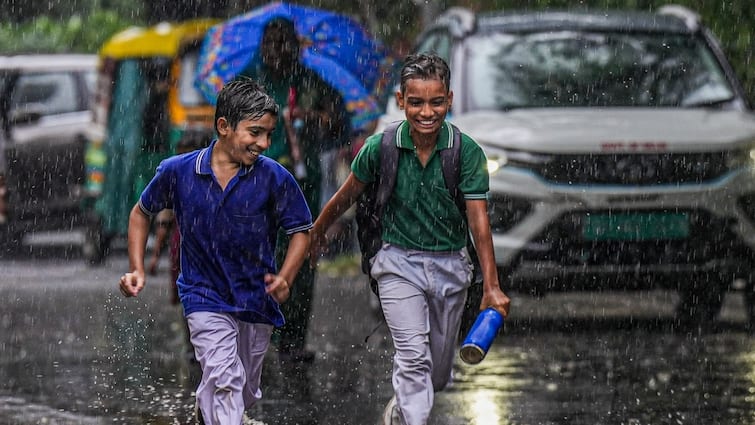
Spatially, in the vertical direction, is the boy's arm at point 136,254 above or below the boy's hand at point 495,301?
above

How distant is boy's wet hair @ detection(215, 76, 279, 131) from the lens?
617cm

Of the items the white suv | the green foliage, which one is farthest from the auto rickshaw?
the green foliage

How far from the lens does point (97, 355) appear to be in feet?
32.0

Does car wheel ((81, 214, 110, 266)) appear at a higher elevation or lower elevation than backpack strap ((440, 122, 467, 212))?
lower

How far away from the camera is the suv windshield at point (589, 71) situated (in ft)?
35.7

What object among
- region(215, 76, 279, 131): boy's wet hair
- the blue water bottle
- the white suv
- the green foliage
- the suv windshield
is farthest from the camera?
the green foliage

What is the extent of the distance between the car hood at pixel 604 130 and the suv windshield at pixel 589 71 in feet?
0.68

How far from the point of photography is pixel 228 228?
20.6 ft

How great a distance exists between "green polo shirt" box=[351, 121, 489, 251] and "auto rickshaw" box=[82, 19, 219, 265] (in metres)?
8.82

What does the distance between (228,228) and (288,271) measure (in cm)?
29

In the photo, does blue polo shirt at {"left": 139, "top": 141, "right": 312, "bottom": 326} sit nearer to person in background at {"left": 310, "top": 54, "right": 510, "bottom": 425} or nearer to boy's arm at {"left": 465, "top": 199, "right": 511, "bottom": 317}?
person in background at {"left": 310, "top": 54, "right": 510, "bottom": 425}

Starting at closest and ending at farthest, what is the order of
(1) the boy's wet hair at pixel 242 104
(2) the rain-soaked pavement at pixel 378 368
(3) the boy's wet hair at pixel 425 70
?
(1) the boy's wet hair at pixel 242 104
(3) the boy's wet hair at pixel 425 70
(2) the rain-soaked pavement at pixel 378 368

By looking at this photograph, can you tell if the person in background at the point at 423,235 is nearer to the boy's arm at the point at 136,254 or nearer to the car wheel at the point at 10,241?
the boy's arm at the point at 136,254

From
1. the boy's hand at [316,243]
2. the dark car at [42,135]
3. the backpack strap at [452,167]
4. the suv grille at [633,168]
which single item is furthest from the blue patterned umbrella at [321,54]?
the dark car at [42,135]
